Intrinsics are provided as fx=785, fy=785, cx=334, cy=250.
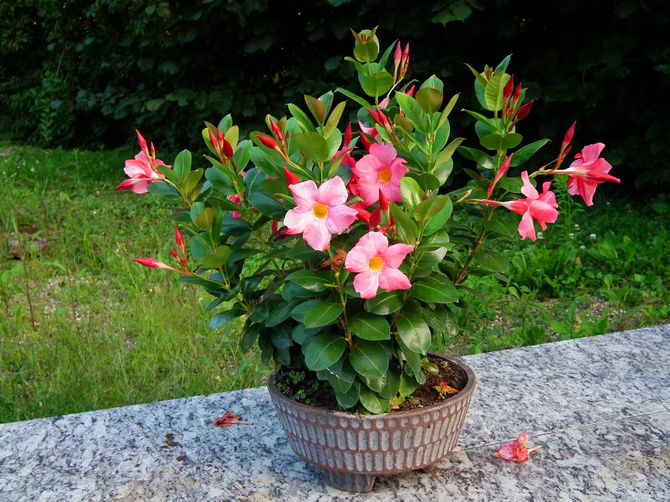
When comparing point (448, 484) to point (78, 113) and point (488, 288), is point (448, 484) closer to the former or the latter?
point (488, 288)

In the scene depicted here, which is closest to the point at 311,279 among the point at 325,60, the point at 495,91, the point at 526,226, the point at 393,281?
the point at 393,281

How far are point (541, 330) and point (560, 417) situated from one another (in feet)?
4.80

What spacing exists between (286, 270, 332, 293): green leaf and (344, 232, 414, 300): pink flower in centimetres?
12

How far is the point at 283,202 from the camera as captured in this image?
135cm

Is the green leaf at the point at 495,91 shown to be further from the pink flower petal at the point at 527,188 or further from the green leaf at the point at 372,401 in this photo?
the green leaf at the point at 372,401

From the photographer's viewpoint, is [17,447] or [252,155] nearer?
[252,155]

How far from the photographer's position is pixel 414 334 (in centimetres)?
136

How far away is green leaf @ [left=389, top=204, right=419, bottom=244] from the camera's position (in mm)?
1266

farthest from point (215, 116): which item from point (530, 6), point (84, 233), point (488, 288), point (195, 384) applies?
point (195, 384)

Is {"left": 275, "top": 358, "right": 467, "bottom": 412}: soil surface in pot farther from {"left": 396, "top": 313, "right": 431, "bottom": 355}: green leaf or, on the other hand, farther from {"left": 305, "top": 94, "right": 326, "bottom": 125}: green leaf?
{"left": 305, "top": 94, "right": 326, "bottom": 125}: green leaf

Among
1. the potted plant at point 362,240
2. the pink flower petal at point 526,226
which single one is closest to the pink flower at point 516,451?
the potted plant at point 362,240

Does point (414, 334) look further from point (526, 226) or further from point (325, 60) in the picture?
point (325, 60)

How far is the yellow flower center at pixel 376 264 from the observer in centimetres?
124

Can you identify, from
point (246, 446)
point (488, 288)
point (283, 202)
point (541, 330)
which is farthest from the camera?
point (488, 288)
